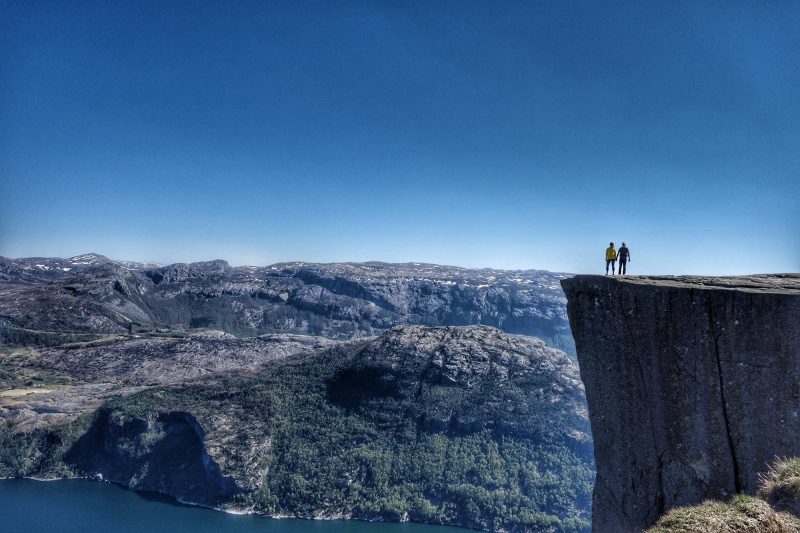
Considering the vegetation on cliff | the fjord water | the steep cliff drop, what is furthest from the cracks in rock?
the fjord water

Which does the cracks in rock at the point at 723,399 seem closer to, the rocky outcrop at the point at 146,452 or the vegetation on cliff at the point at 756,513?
the vegetation on cliff at the point at 756,513

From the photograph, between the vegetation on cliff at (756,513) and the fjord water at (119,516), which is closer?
the vegetation on cliff at (756,513)

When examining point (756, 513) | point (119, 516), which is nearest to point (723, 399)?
point (756, 513)

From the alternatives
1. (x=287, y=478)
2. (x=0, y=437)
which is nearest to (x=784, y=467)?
(x=287, y=478)

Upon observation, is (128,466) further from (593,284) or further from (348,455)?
(593,284)

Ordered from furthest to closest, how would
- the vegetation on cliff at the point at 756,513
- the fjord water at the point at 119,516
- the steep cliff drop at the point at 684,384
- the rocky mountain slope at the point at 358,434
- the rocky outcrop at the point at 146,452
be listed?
the rocky outcrop at the point at 146,452
the rocky mountain slope at the point at 358,434
the fjord water at the point at 119,516
the steep cliff drop at the point at 684,384
the vegetation on cliff at the point at 756,513

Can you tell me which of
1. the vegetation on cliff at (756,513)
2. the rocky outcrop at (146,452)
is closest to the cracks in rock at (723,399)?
the vegetation on cliff at (756,513)
